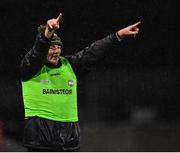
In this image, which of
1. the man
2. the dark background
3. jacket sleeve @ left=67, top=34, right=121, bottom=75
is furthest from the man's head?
the dark background

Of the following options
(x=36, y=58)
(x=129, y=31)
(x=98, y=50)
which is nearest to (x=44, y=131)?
(x=36, y=58)

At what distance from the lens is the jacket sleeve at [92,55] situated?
2.60 metres

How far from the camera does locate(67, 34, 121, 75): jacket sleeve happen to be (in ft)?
8.52

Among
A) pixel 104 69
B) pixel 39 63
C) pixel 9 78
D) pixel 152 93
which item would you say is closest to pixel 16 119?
pixel 9 78

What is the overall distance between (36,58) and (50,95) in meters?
0.23

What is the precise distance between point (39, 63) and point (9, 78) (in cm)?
165

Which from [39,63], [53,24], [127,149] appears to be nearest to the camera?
[53,24]

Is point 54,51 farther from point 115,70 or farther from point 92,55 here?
point 115,70

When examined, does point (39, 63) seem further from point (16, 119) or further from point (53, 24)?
point (16, 119)

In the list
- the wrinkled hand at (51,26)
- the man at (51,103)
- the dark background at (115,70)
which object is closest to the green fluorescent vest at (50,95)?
the man at (51,103)

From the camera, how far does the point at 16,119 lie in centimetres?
398

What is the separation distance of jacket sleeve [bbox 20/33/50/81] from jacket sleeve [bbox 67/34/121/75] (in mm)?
227

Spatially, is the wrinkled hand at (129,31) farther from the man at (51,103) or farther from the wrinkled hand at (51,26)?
the wrinkled hand at (51,26)

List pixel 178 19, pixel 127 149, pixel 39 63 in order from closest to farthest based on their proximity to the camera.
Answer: pixel 39 63
pixel 127 149
pixel 178 19
